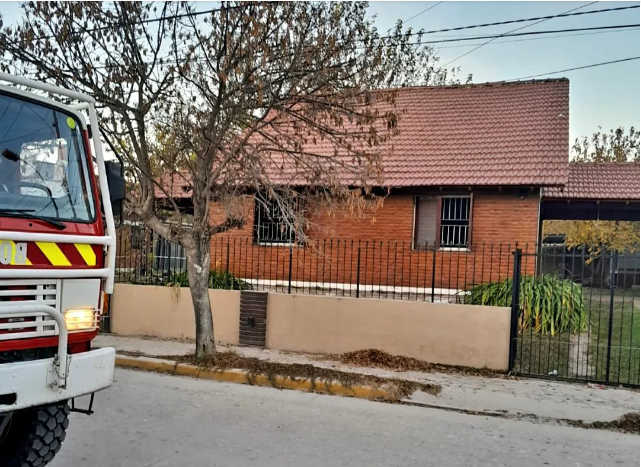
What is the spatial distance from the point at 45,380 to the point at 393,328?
6102 mm

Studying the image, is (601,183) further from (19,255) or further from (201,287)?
(19,255)

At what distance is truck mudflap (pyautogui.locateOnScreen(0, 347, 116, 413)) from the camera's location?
316 cm

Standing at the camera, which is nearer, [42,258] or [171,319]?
[42,258]

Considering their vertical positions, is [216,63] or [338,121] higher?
[216,63]

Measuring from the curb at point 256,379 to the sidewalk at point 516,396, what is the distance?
387 mm

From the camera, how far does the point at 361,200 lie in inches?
306

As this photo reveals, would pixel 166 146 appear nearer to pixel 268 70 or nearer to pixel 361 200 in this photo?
pixel 268 70

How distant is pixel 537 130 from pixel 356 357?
829 cm

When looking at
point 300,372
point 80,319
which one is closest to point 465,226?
point 300,372

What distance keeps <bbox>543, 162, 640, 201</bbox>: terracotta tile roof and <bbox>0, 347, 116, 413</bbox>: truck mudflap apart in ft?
40.4

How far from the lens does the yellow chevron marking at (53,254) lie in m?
3.56

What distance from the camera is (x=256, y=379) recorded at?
7.52m

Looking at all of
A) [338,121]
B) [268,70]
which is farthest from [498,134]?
[268,70]

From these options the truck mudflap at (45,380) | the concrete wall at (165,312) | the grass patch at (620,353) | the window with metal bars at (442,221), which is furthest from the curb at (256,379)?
the window with metal bars at (442,221)
